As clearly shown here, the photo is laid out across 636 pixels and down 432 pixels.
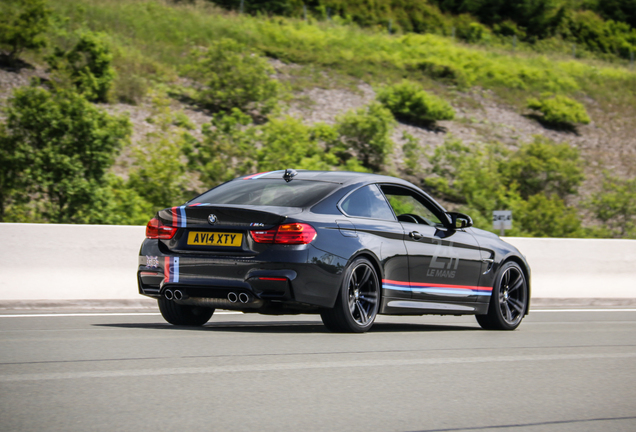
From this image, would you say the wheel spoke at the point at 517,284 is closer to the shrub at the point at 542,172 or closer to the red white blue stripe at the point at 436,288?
the red white blue stripe at the point at 436,288

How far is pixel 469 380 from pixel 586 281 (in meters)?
10.4

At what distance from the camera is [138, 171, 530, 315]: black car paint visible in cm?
761

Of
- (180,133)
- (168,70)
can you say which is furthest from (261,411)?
(168,70)

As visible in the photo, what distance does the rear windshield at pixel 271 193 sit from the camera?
26.7 ft

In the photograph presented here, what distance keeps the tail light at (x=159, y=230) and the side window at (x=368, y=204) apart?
1.57m

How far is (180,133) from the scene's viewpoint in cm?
2339

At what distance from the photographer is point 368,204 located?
8.56m

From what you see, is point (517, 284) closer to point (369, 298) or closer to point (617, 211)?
point (369, 298)

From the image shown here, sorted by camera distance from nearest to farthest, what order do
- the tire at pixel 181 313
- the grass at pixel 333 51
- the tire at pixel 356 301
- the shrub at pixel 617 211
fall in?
the tire at pixel 356 301 → the tire at pixel 181 313 → the shrub at pixel 617 211 → the grass at pixel 333 51

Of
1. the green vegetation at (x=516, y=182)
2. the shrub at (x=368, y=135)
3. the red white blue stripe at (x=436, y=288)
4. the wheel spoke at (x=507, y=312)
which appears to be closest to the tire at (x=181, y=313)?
the red white blue stripe at (x=436, y=288)

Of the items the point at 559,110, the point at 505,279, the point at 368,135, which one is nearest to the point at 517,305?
the point at 505,279

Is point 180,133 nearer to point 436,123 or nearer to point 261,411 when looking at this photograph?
point 436,123

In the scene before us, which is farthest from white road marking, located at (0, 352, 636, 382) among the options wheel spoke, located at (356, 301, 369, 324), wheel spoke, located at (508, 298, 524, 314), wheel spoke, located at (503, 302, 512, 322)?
wheel spoke, located at (508, 298, 524, 314)

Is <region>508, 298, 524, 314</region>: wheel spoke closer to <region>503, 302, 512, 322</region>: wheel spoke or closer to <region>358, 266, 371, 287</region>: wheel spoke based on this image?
<region>503, 302, 512, 322</region>: wheel spoke
